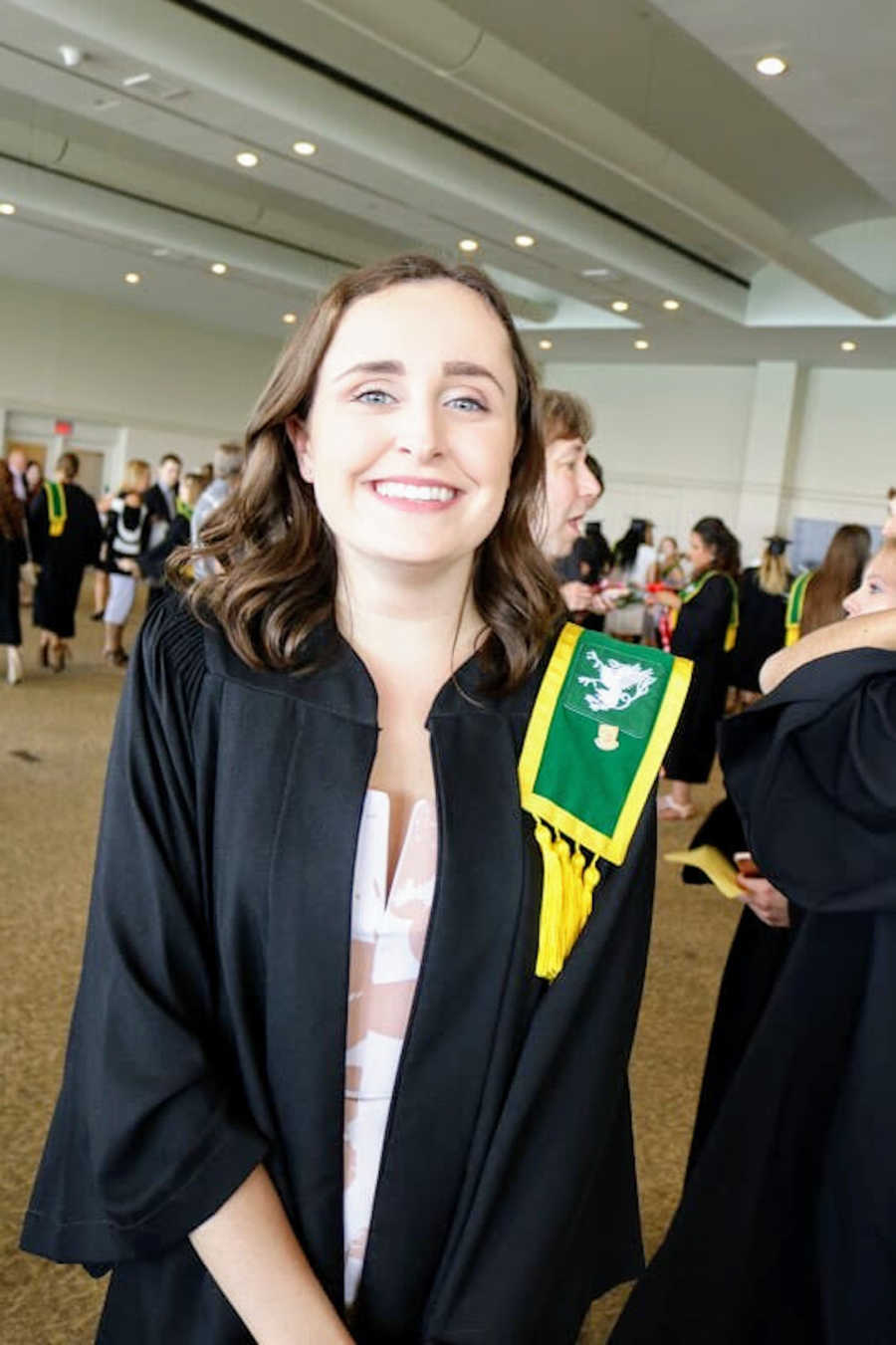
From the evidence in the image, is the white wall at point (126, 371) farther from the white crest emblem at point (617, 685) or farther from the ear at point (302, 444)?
the white crest emblem at point (617, 685)

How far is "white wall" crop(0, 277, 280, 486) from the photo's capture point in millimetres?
16531

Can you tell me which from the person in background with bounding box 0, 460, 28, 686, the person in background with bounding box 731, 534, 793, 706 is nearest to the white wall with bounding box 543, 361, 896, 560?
the person in background with bounding box 731, 534, 793, 706

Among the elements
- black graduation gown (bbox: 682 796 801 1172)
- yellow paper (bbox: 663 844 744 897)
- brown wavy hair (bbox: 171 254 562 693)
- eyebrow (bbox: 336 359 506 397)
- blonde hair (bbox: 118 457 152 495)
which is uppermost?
blonde hair (bbox: 118 457 152 495)

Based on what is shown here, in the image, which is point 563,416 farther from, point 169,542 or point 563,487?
point 169,542

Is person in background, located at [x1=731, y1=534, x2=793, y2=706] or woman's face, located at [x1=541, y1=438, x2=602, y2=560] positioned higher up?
woman's face, located at [x1=541, y1=438, x2=602, y2=560]

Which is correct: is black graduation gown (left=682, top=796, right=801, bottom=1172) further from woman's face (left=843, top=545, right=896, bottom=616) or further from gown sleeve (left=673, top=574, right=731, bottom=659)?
gown sleeve (left=673, top=574, right=731, bottom=659)

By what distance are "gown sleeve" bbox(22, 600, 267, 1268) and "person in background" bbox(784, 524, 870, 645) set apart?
251 centimetres

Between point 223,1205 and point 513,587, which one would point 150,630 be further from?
point 223,1205

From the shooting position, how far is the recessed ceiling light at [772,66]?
588 centimetres

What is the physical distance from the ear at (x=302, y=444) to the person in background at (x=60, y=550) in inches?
313

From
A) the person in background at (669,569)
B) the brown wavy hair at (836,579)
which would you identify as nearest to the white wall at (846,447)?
the person in background at (669,569)

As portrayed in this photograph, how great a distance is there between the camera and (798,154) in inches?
391

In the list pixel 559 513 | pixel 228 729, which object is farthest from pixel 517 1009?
pixel 559 513

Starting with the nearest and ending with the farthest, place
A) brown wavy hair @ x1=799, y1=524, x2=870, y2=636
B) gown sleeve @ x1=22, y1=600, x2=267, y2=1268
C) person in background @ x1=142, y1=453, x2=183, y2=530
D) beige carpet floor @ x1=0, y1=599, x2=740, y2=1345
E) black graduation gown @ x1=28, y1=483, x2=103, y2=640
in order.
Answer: gown sleeve @ x1=22, y1=600, x2=267, y2=1268 → beige carpet floor @ x1=0, y1=599, x2=740, y2=1345 → brown wavy hair @ x1=799, y1=524, x2=870, y2=636 → black graduation gown @ x1=28, y1=483, x2=103, y2=640 → person in background @ x1=142, y1=453, x2=183, y2=530
